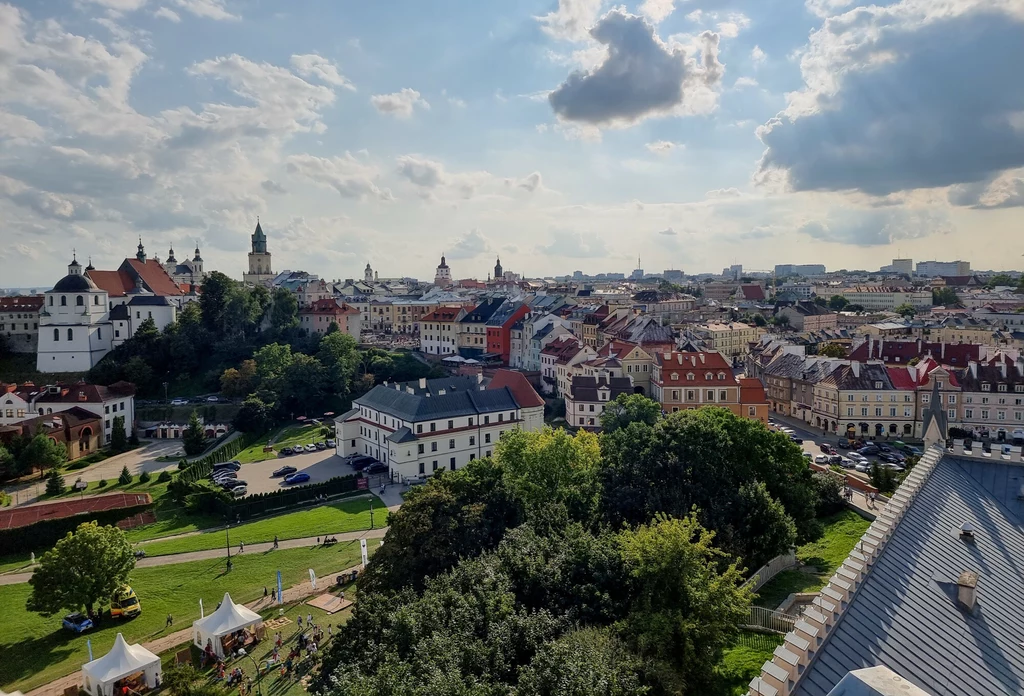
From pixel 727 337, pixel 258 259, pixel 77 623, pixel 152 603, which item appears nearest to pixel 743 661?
pixel 152 603

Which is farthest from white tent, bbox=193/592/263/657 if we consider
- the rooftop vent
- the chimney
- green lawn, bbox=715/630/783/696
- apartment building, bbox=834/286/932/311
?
apartment building, bbox=834/286/932/311

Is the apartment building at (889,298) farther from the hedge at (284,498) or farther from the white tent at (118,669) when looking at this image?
the white tent at (118,669)

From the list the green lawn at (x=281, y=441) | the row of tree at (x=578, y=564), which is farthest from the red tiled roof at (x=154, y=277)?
the row of tree at (x=578, y=564)

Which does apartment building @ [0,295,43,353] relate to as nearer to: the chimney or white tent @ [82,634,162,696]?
white tent @ [82,634,162,696]

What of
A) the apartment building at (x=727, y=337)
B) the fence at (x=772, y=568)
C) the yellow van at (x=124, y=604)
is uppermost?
the apartment building at (x=727, y=337)

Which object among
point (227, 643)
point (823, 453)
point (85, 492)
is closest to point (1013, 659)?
point (227, 643)

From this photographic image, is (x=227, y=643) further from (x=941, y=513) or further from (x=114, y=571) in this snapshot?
(x=941, y=513)
